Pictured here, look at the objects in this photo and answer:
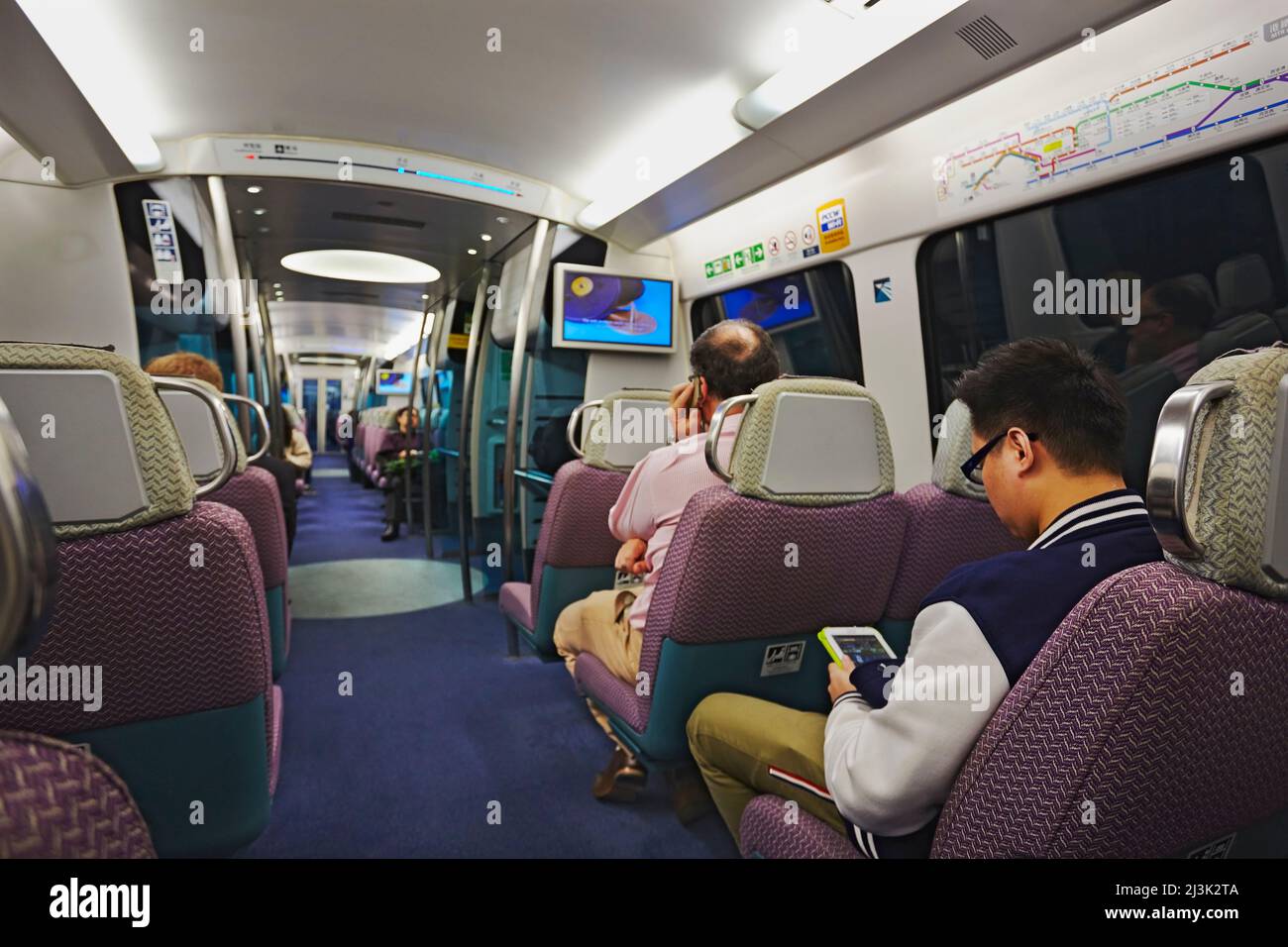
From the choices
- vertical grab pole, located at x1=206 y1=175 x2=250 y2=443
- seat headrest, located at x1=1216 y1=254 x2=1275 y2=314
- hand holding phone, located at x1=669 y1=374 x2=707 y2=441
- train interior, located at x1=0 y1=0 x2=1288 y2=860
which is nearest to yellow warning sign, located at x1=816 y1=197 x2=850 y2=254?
train interior, located at x1=0 y1=0 x2=1288 y2=860

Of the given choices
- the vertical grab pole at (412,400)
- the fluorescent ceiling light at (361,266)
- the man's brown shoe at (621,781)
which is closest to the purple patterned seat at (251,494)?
the man's brown shoe at (621,781)

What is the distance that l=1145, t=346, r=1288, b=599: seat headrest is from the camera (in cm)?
90

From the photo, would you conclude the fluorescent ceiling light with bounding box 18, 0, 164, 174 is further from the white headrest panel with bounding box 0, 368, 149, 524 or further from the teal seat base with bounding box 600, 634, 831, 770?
the teal seat base with bounding box 600, 634, 831, 770

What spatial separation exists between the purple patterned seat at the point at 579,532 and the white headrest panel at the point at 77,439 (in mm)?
2151

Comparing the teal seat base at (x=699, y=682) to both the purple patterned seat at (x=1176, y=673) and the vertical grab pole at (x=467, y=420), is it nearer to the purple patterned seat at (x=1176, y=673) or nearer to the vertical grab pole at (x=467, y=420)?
the purple patterned seat at (x=1176, y=673)

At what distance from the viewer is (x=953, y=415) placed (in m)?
2.45

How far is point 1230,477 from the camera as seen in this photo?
905 millimetres

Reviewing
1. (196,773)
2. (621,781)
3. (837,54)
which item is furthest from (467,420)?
(196,773)

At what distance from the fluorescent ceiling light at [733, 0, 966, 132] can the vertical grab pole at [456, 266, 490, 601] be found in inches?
130

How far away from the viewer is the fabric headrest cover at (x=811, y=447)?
6.31 ft

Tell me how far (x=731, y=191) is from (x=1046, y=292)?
1951 mm

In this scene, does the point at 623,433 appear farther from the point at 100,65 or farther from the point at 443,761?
the point at 100,65
